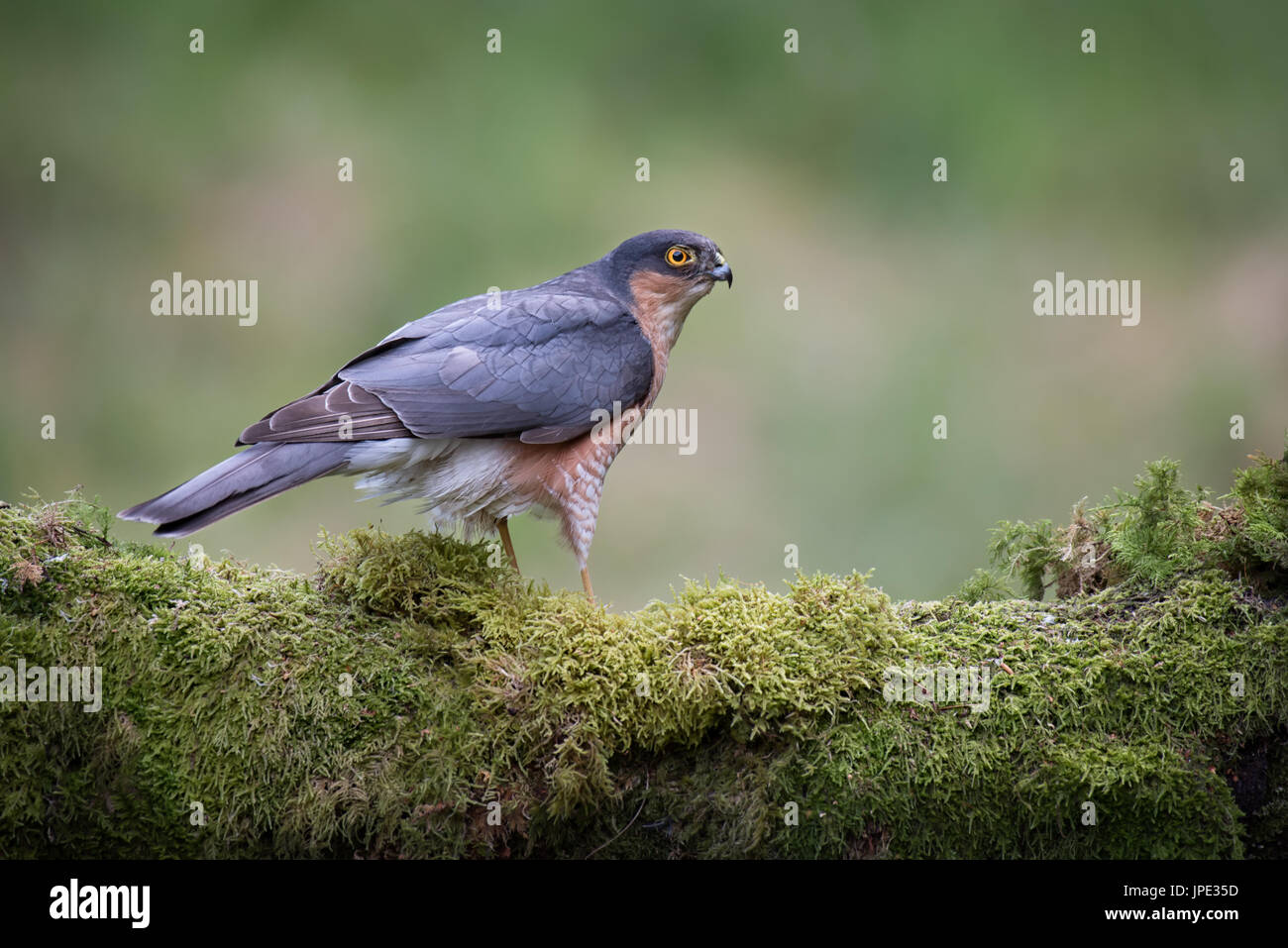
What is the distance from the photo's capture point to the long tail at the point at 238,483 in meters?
3.14

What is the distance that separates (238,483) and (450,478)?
83cm

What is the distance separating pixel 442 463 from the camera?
3916 millimetres

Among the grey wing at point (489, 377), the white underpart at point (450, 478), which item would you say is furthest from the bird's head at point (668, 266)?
the white underpart at point (450, 478)

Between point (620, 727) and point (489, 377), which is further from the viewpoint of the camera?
point (489, 377)

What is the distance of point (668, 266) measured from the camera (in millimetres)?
4633

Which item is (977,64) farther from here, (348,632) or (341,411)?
(348,632)

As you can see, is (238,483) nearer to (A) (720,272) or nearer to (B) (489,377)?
(B) (489,377)

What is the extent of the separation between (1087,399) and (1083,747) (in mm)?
4884

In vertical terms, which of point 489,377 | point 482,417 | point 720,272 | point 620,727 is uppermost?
point 720,272

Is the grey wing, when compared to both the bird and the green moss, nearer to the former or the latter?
the bird

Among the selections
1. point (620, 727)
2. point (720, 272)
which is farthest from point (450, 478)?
point (720, 272)

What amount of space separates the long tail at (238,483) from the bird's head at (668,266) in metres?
1.64
